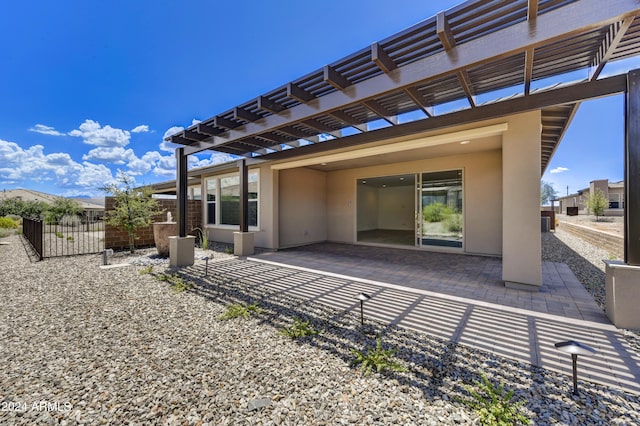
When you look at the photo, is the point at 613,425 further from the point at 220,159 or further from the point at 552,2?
the point at 220,159

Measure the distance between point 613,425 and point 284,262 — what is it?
219 inches

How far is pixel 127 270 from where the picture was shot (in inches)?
220

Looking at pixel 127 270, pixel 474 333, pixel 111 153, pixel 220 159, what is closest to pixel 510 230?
pixel 474 333

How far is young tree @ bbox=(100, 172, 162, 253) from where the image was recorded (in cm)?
749

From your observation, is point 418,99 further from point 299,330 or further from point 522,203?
→ point 299,330

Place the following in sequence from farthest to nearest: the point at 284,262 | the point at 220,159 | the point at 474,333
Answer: the point at 220,159
the point at 284,262
the point at 474,333

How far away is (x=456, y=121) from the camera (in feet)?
13.8

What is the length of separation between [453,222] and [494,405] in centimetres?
656

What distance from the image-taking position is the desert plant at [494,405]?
1.58 m

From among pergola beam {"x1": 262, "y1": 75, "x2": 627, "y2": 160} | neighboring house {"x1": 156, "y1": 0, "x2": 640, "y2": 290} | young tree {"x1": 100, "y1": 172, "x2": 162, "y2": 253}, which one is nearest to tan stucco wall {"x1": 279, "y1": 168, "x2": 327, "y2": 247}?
neighboring house {"x1": 156, "y1": 0, "x2": 640, "y2": 290}

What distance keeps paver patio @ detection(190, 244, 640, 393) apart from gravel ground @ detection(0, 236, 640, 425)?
0.29 m

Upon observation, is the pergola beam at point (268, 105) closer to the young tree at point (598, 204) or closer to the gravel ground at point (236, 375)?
the gravel ground at point (236, 375)

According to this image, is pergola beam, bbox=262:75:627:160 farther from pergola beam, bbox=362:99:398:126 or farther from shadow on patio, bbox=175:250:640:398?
shadow on patio, bbox=175:250:640:398

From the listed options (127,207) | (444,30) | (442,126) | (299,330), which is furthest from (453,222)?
(127,207)
